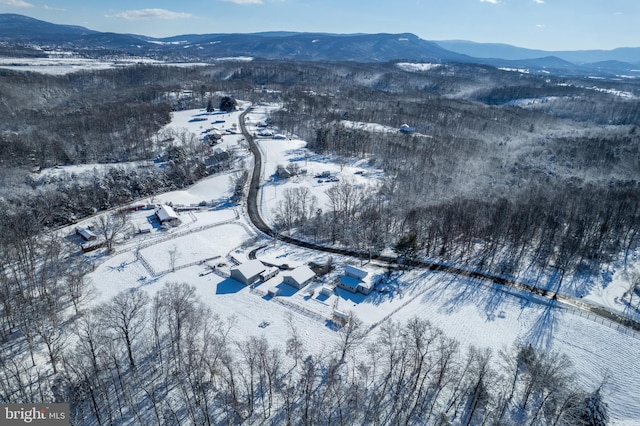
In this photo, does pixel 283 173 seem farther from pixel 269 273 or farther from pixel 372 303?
pixel 372 303

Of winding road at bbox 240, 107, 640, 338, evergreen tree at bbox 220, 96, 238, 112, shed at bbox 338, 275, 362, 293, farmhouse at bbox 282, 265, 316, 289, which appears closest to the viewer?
winding road at bbox 240, 107, 640, 338

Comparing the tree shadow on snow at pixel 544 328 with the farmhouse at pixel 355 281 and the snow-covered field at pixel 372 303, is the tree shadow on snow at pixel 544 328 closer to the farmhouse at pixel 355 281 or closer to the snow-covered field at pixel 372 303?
the snow-covered field at pixel 372 303

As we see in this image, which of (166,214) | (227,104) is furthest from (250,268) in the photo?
(227,104)

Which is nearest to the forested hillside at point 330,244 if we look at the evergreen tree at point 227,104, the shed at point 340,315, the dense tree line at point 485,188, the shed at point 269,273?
the dense tree line at point 485,188

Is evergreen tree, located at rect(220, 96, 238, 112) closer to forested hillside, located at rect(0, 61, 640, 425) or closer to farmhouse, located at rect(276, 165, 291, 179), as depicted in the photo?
forested hillside, located at rect(0, 61, 640, 425)

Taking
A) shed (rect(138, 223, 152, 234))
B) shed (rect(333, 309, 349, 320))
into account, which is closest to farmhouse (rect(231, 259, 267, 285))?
shed (rect(333, 309, 349, 320))

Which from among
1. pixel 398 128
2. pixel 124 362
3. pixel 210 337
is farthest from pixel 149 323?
pixel 398 128

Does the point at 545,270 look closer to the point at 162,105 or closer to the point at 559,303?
the point at 559,303
